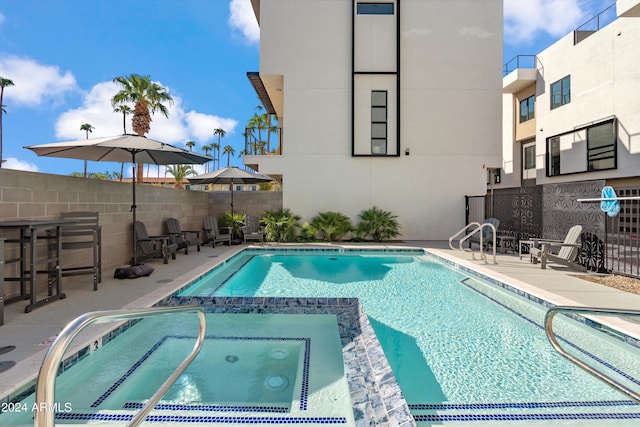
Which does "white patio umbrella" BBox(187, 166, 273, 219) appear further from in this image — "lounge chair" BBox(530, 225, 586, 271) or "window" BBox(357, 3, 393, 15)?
"lounge chair" BBox(530, 225, 586, 271)

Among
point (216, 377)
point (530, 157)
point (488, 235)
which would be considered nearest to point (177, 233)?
point (216, 377)

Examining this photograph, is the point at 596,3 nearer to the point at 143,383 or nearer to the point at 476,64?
the point at 476,64

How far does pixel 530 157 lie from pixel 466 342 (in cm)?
2019

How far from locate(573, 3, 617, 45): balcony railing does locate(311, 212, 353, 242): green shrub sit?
1418cm

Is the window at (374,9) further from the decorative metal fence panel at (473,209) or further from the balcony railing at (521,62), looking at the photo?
the balcony railing at (521,62)

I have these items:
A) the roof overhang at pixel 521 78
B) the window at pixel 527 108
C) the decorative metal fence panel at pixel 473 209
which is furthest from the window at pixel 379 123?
the window at pixel 527 108

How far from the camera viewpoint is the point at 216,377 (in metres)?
3.21

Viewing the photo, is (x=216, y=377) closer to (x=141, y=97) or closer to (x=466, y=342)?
(x=466, y=342)

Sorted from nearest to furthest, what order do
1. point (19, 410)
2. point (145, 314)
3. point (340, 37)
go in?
point (145, 314), point (19, 410), point (340, 37)

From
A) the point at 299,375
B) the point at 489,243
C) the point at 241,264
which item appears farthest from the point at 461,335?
the point at 489,243

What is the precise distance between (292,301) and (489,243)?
326 inches

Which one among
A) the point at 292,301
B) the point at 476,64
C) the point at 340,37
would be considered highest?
the point at 340,37

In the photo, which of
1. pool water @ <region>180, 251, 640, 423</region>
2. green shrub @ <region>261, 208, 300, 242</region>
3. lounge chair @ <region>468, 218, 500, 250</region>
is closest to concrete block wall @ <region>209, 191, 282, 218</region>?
green shrub @ <region>261, 208, 300, 242</region>

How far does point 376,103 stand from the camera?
42.1 ft
